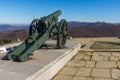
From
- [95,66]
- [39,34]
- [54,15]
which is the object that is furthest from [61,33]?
[95,66]

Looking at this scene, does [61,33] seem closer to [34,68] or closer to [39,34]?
[39,34]

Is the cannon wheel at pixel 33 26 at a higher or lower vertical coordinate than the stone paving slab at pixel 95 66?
higher

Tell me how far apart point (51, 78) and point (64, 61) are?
1519 mm

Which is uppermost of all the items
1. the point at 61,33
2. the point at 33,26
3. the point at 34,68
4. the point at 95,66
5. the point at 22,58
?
the point at 33,26

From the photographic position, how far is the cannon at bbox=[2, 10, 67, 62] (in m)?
6.86

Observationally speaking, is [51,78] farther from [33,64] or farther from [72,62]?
[72,62]

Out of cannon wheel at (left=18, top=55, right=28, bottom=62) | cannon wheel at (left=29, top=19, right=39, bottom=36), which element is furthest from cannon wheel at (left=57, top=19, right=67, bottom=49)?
cannon wheel at (left=18, top=55, right=28, bottom=62)

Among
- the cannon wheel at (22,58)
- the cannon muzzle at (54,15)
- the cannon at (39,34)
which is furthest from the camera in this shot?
the cannon muzzle at (54,15)

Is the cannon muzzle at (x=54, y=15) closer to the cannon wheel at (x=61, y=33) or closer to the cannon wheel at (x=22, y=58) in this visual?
the cannon wheel at (x=61, y=33)

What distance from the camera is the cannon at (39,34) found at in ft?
22.5

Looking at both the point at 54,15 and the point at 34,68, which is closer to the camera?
the point at 34,68

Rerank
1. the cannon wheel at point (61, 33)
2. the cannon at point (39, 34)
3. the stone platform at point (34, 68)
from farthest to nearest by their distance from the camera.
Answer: the cannon wheel at point (61, 33), the cannon at point (39, 34), the stone platform at point (34, 68)

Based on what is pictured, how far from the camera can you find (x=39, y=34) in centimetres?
829

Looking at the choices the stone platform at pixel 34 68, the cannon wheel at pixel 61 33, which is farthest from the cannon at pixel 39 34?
the stone platform at pixel 34 68
